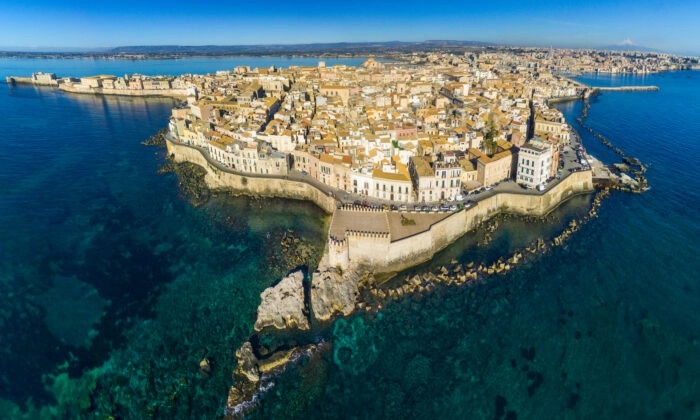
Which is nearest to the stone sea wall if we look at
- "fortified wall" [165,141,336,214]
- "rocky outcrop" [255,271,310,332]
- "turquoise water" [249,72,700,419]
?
"fortified wall" [165,141,336,214]

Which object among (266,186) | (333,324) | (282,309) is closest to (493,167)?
(266,186)

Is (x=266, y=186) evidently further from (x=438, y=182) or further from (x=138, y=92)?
(x=138, y=92)

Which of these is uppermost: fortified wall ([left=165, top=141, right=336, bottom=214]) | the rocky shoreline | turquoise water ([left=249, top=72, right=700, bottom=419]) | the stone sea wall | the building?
the stone sea wall

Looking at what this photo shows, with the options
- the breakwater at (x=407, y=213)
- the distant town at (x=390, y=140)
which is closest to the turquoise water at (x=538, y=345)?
the breakwater at (x=407, y=213)

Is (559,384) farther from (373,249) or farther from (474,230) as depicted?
(474,230)

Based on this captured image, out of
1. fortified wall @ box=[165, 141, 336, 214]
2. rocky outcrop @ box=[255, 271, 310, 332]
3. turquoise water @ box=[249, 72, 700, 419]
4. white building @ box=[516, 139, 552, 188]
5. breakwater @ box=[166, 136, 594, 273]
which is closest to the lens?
turquoise water @ box=[249, 72, 700, 419]

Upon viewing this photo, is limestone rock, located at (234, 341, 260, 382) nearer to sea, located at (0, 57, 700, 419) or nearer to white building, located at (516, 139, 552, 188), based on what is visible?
sea, located at (0, 57, 700, 419)

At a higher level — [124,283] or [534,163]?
[534,163]
